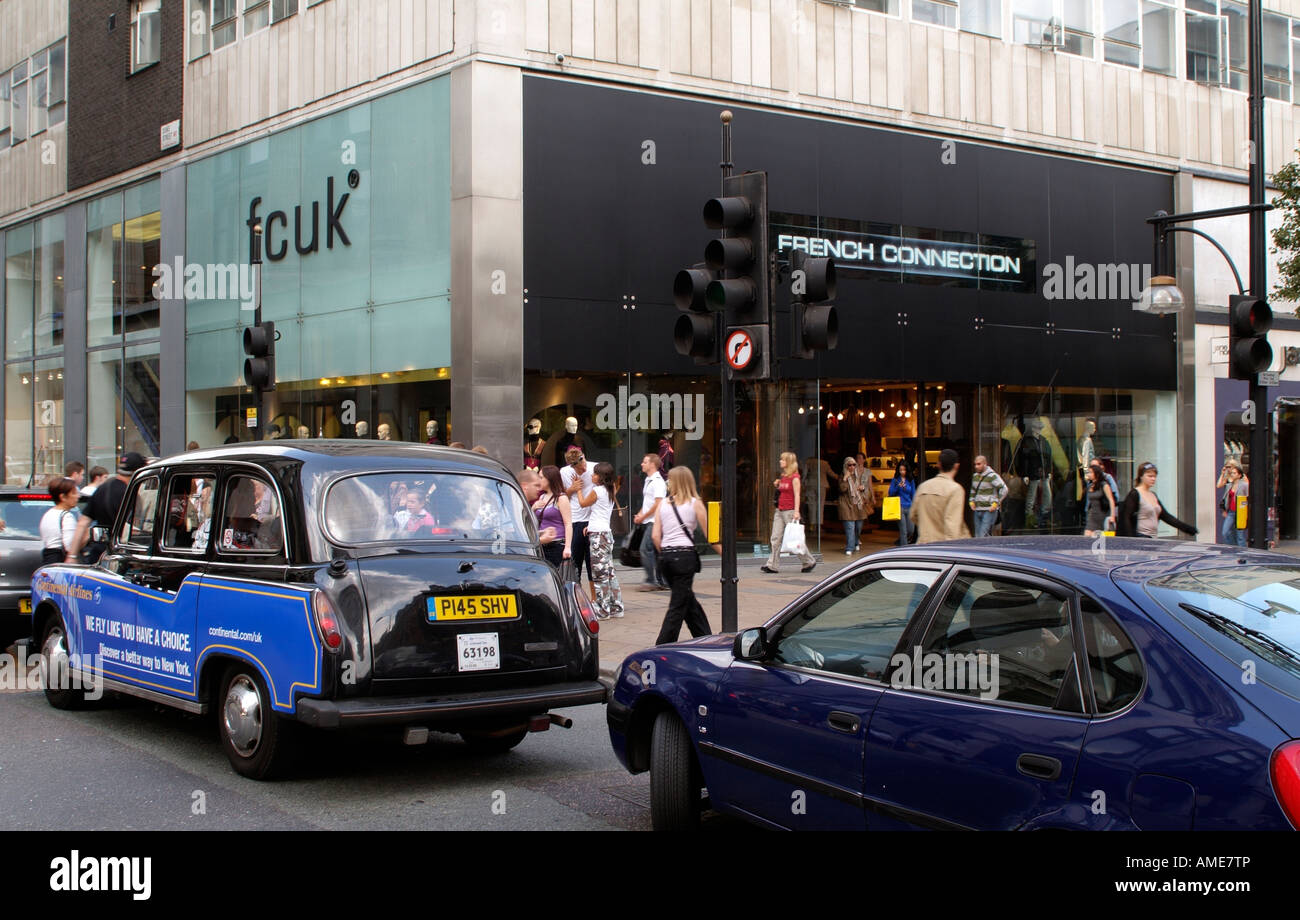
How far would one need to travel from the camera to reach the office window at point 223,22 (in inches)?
907

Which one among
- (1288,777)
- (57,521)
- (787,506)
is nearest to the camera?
(1288,777)

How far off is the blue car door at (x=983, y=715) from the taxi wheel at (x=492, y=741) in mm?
3661

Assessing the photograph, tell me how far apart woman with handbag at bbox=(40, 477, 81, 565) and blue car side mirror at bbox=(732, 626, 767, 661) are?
26.9ft

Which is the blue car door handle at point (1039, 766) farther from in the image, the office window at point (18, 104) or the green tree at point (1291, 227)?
the office window at point (18, 104)

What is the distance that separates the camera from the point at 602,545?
13.7 meters

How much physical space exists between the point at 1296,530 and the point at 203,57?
25.3 m

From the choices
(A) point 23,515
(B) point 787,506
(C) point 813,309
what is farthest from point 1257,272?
(A) point 23,515

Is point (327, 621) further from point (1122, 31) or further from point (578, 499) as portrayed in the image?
point (1122, 31)

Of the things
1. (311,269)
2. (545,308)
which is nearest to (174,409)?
(311,269)

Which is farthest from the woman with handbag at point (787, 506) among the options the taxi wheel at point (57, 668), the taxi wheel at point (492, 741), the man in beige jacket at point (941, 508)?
the taxi wheel at point (57, 668)

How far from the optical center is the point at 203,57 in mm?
23906

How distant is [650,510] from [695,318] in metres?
4.37

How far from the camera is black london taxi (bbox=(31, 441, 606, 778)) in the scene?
21.0 feet

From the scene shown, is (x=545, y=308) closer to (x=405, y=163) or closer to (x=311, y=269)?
(x=405, y=163)
